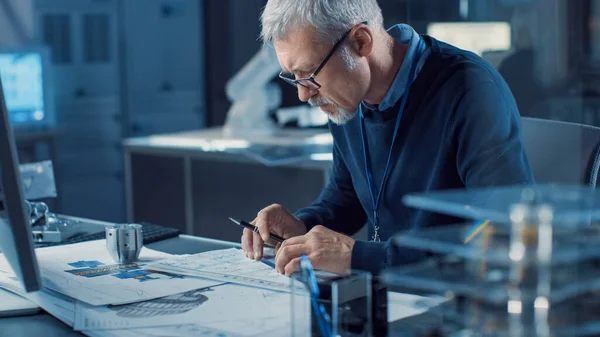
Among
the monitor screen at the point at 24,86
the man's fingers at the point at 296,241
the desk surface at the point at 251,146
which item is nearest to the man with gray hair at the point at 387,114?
the man's fingers at the point at 296,241

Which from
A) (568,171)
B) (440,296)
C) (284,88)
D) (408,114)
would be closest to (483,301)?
(440,296)

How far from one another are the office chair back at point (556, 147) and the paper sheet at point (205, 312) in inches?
29.2

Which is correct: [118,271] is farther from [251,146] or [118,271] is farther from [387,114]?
[251,146]

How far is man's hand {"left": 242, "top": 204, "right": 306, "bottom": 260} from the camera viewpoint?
5.65 feet

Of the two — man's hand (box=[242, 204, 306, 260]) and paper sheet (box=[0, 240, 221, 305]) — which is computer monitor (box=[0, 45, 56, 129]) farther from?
man's hand (box=[242, 204, 306, 260])

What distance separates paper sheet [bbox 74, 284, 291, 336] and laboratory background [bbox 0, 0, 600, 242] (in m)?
1.91

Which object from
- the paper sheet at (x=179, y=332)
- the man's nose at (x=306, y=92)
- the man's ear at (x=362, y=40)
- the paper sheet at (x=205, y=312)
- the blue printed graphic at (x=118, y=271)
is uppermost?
the man's ear at (x=362, y=40)

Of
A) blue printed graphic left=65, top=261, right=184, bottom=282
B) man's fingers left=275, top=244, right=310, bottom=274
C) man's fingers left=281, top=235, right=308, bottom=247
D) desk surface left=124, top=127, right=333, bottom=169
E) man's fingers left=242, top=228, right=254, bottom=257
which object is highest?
man's fingers left=281, top=235, right=308, bottom=247

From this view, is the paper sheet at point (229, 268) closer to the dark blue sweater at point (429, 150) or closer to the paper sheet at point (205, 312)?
the paper sheet at point (205, 312)

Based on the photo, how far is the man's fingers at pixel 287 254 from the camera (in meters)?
1.55

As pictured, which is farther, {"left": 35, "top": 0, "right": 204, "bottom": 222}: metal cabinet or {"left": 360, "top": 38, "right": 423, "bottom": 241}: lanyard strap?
{"left": 35, "top": 0, "right": 204, "bottom": 222}: metal cabinet

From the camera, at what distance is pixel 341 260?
5.13 ft

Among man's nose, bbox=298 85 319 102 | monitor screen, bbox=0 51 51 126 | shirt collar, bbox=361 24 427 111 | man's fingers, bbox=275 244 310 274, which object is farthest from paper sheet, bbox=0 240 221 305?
monitor screen, bbox=0 51 51 126

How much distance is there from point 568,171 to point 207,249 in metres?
0.85
